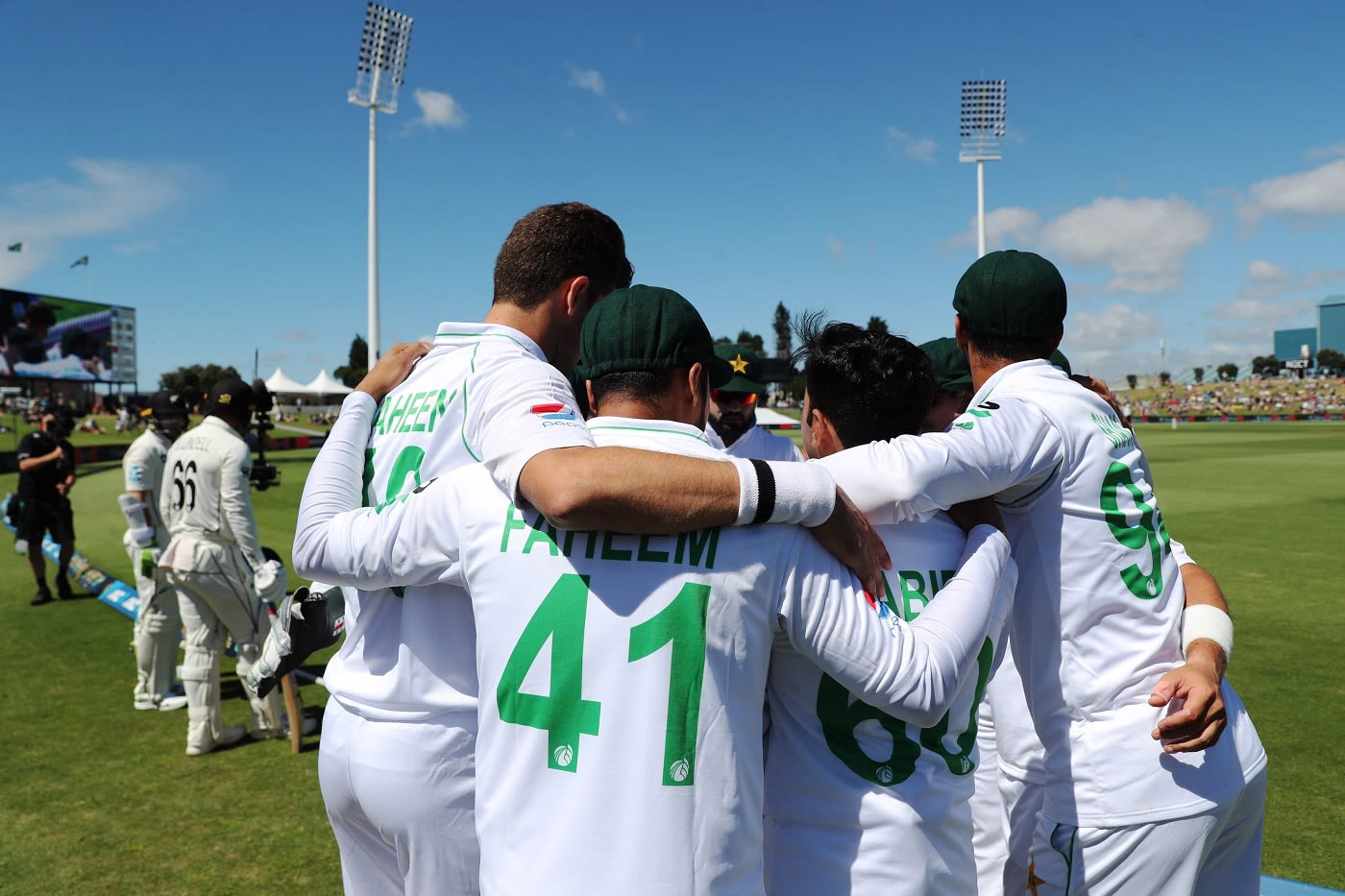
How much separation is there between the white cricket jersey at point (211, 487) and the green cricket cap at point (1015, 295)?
5149mm

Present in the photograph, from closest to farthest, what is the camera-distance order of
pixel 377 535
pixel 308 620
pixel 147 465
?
pixel 377 535 < pixel 308 620 < pixel 147 465

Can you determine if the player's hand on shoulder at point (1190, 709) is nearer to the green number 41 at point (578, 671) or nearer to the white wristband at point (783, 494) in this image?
the white wristband at point (783, 494)

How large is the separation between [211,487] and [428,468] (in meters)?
4.27

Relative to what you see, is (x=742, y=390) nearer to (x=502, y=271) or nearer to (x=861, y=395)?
(x=502, y=271)

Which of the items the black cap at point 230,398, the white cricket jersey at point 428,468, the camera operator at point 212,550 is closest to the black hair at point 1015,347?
the white cricket jersey at point 428,468

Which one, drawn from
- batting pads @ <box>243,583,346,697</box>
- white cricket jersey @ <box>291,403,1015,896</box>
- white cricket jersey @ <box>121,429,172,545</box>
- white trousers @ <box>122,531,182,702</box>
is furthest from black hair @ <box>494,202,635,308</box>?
white cricket jersey @ <box>121,429,172,545</box>

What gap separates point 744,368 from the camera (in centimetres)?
629

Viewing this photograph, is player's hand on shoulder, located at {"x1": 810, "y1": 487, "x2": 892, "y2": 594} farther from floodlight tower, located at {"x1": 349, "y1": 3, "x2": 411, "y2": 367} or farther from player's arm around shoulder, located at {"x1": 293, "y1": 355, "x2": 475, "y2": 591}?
floodlight tower, located at {"x1": 349, "y1": 3, "x2": 411, "y2": 367}

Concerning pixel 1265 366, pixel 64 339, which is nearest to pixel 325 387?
pixel 64 339

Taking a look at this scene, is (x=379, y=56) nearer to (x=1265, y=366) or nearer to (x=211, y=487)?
(x=211, y=487)

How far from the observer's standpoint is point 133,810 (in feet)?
15.8

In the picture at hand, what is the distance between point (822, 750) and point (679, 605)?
50 cm

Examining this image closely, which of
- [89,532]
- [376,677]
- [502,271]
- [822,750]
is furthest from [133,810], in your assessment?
[89,532]

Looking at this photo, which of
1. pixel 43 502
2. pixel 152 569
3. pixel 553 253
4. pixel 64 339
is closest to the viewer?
pixel 553 253
